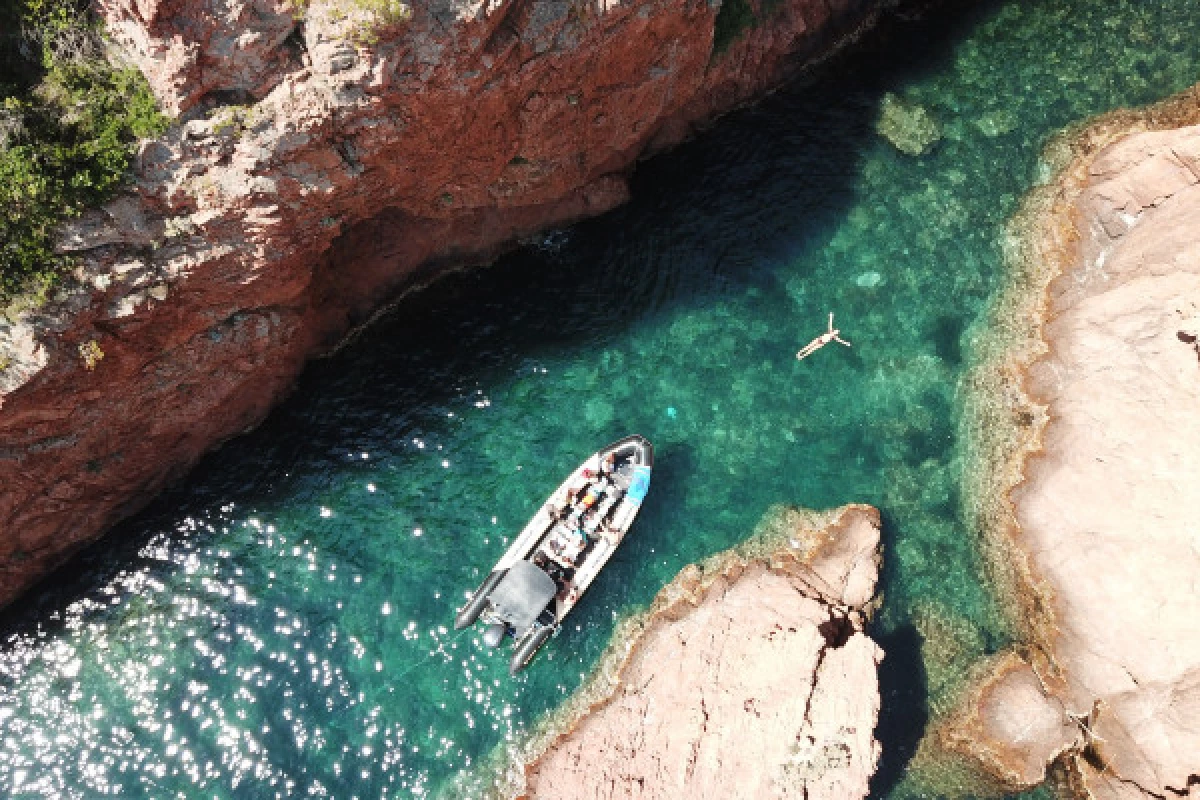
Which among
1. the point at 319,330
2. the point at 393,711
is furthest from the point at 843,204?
the point at 393,711

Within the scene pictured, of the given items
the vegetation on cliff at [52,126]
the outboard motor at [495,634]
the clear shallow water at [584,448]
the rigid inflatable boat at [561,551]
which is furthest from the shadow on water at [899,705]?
the vegetation on cliff at [52,126]

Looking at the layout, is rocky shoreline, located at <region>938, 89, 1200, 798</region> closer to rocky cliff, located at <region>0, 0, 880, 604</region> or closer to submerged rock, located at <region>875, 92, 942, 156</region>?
submerged rock, located at <region>875, 92, 942, 156</region>

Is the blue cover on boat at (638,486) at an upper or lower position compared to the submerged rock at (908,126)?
lower

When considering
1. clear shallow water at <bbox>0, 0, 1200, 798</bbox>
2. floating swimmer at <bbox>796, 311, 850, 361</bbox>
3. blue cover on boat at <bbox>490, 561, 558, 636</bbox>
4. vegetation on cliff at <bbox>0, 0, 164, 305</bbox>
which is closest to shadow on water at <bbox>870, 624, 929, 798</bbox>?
clear shallow water at <bbox>0, 0, 1200, 798</bbox>

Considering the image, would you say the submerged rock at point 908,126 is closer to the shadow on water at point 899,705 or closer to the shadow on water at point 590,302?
the shadow on water at point 590,302

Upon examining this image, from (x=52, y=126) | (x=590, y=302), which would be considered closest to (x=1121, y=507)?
(x=590, y=302)
